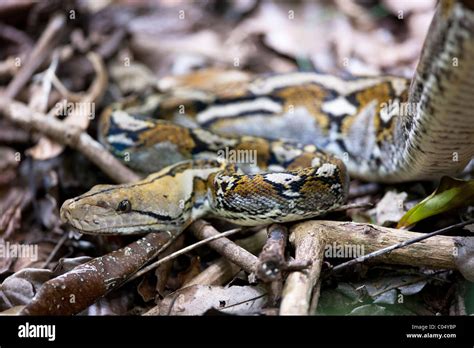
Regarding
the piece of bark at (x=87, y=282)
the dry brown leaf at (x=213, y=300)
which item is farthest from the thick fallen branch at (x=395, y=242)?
the piece of bark at (x=87, y=282)

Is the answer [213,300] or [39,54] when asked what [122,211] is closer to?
[213,300]

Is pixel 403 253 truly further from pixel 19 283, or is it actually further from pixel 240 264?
pixel 19 283

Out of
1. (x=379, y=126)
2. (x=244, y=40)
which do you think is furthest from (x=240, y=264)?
(x=244, y=40)

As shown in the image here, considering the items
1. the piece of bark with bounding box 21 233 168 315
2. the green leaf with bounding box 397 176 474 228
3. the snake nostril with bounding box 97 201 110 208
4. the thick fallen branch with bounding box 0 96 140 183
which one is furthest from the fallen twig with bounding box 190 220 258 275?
the green leaf with bounding box 397 176 474 228

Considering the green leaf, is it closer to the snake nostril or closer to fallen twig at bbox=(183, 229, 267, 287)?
fallen twig at bbox=(183, 229, 267, 287)

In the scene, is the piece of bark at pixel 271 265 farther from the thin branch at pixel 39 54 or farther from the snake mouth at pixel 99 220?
the thin branch at pixel 39 54

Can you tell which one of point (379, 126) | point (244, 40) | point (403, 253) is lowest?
point (403, 253)

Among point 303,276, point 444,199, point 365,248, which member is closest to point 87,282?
point 303,276
